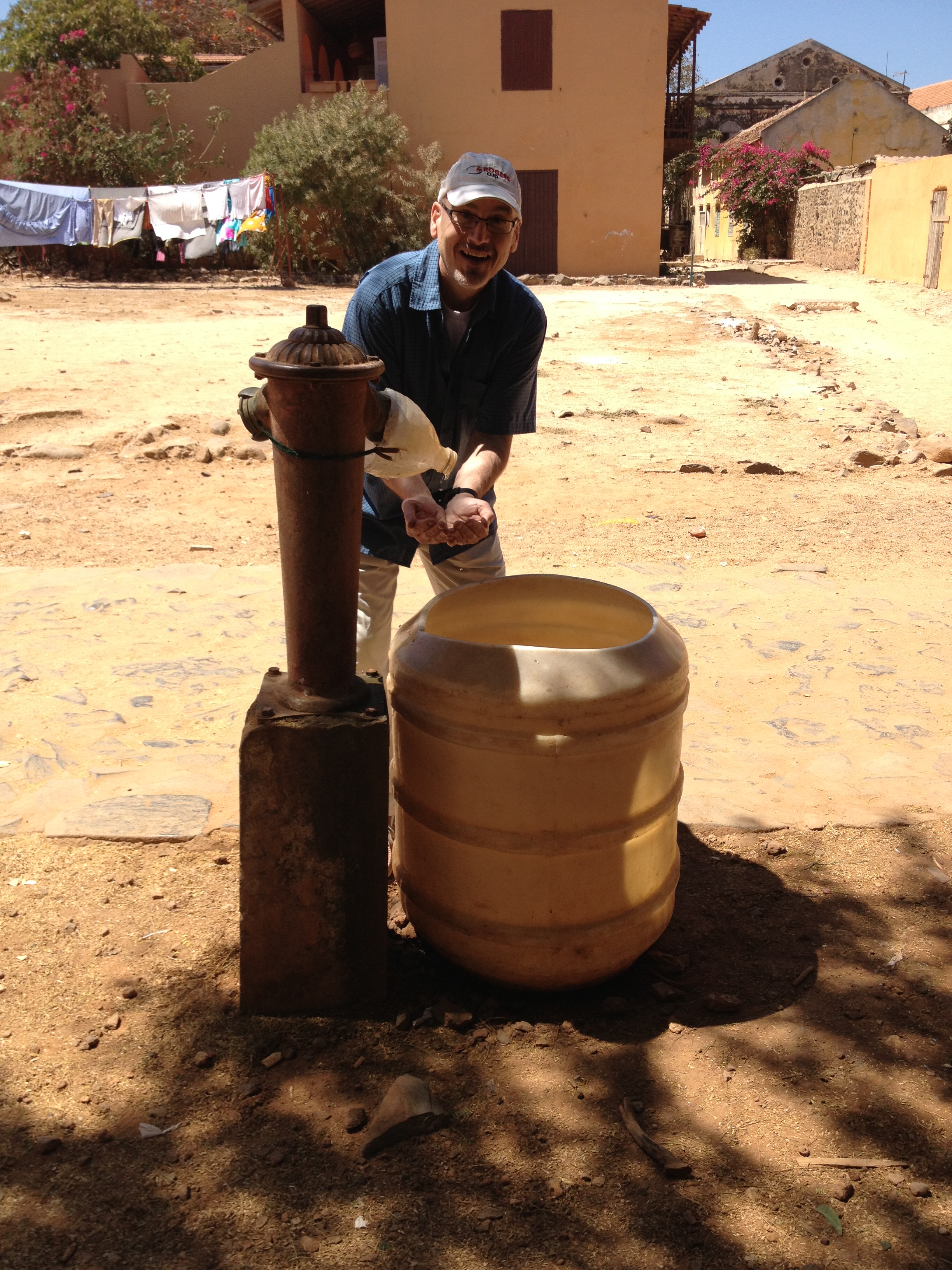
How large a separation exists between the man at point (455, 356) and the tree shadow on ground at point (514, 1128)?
0.99 metres

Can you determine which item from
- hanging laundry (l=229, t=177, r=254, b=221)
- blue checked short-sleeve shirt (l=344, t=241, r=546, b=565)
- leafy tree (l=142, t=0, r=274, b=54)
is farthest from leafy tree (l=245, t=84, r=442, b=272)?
blue checked short-sleeve shirt (l=344, t=241, r=546, b=565)

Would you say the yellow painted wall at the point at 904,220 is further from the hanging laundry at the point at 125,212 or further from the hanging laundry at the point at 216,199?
the hanging laundry at the point at 125,212

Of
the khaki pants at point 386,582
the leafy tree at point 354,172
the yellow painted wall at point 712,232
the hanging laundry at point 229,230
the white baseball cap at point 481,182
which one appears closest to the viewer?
the white baseball cap at point 481,182

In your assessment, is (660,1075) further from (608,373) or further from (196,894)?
(608,373)

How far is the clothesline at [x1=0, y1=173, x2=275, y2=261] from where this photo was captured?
20.0 m

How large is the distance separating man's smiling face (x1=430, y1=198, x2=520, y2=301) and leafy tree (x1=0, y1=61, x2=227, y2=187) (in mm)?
22484

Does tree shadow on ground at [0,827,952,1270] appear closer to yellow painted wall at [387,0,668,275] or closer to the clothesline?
the clothesline

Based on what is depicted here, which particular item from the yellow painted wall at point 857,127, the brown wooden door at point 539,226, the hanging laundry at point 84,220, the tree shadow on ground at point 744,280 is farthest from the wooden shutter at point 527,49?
the yellow painted wall at point 857,127

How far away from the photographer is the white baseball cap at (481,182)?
7.83ft

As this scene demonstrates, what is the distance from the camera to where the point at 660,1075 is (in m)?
1.97

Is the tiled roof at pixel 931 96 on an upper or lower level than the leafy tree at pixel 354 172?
upper

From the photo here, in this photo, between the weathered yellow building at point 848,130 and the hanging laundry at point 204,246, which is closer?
the hanging laundry at point 204,246

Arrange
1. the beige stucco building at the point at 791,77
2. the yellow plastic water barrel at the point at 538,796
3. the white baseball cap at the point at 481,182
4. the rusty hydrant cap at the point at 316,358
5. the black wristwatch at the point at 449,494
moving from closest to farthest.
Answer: the rusty hydrant cap at the point at 316,358
the yellow plastic water barrel at the point at 538,796
the white baseball cap at the point at 481,182
the black wristwatch at the point at 449,494
the beige stucco building at the point at 791,77

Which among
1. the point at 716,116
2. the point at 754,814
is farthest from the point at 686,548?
the point at 716,116
